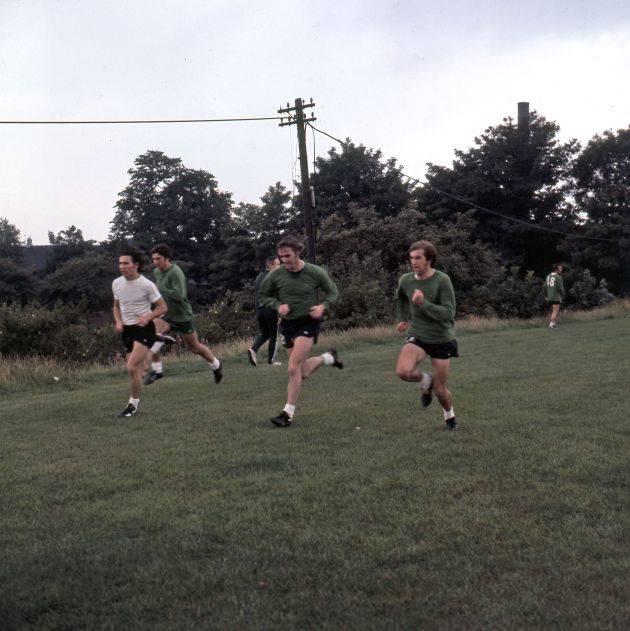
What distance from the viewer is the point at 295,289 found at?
846 centimetres

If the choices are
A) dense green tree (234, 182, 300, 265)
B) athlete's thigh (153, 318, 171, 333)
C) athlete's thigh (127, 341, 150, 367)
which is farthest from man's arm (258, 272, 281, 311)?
dense green tree (234, 182, 300, 265)

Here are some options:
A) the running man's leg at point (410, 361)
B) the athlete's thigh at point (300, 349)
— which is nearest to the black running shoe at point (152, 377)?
the athlete's thigh at point (300, 349)

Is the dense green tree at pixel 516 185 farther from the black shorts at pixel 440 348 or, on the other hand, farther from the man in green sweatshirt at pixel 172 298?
the black shorts at pixel 440 348

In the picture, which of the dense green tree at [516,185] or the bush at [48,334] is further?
the dense green tree at [516,185]

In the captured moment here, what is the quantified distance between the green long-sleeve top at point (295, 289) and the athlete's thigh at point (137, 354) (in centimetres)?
165

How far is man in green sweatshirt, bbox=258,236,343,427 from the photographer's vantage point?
27.2ft

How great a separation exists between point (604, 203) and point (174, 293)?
45.0m

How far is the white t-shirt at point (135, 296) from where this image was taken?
29.6ft

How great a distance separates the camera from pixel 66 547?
435 cm

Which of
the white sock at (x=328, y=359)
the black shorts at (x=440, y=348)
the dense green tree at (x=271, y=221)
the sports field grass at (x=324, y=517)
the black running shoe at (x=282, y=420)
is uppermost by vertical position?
the dense green tree at (x=271, y=221)

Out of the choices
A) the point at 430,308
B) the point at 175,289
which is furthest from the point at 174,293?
the point at 430,308

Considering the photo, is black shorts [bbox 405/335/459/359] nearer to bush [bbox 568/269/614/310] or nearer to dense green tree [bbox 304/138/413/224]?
bush [bbox 568/269/614/310]

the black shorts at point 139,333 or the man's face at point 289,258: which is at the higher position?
the man's face at point 289,258

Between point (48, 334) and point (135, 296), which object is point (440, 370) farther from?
point (48, 334)
